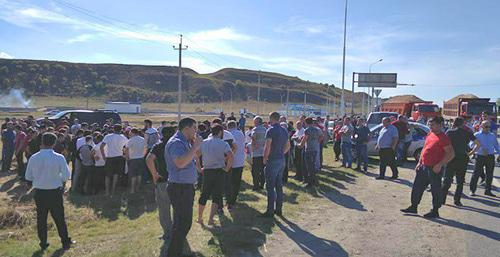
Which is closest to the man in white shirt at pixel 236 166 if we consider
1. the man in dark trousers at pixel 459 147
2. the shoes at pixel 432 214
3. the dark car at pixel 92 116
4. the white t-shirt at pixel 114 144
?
the white t-shirt at pixel 114 144

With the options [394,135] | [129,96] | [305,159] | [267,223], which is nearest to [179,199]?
[267,223]

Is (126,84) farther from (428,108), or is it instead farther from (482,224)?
(482,224)

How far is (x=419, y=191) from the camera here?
8.66 meters

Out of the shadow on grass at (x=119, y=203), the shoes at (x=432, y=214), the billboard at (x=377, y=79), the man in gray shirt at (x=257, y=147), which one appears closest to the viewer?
the shoes at (x=432, y=214)

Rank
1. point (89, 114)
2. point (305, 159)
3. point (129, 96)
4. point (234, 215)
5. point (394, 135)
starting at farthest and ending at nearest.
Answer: point (129, 96)
point (89, 114)
point (394, 135)
point (305, 159)
point (234, 215)

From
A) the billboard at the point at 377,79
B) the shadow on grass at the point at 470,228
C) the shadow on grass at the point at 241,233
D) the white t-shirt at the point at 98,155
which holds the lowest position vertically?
the shadow on grass at the point at 241,233

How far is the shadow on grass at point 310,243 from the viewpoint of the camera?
6441mm

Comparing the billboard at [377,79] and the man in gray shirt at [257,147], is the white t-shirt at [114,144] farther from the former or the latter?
the billboard at [377,79]

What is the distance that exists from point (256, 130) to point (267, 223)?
2.70 meters

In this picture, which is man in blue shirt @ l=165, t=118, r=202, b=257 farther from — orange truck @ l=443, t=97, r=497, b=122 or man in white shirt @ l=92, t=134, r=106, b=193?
orange truck @ l=443, t=97, r=497, b=122

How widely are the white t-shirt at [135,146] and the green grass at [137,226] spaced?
3.52 ft

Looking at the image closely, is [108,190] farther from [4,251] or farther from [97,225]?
[4,251]

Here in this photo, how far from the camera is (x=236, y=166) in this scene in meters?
9.30

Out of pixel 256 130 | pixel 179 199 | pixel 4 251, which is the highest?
pixel 256 130
